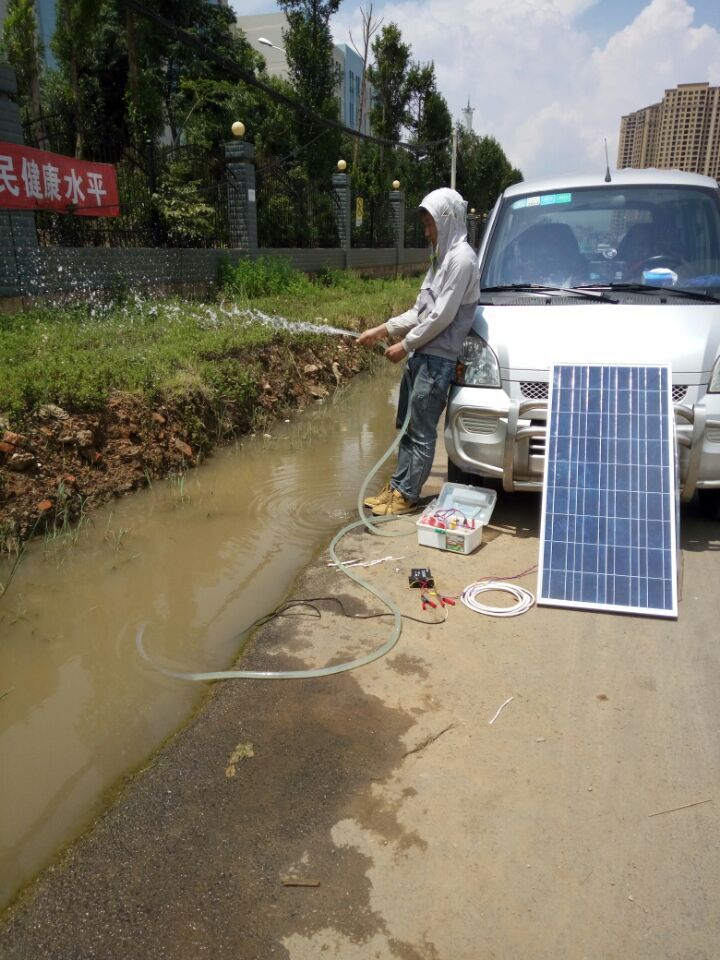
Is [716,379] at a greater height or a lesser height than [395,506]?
greater

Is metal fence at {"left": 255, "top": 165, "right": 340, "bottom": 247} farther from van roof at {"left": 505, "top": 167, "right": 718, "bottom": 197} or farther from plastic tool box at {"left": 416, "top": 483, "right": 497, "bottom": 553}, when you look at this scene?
plastic tool box at {"left": 416, "top": 483, "right": 497, "bottom": 553}

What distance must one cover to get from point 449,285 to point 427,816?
307 centimetres

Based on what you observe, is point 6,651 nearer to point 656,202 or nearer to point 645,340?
point 645,340

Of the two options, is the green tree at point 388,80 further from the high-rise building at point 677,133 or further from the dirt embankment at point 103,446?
the dirt embankment at point 103,446

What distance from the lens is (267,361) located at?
8492 mm

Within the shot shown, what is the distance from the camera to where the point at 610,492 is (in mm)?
3824

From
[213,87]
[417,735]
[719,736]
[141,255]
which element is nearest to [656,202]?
[719,736]

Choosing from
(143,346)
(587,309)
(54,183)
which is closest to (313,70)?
(54,183)

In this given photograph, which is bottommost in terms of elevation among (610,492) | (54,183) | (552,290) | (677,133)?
(610,492)

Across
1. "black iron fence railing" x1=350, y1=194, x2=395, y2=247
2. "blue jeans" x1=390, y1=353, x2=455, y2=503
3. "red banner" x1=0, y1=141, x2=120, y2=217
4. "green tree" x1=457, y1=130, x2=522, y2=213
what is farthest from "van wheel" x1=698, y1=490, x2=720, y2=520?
"green tree" x1=457, y1=130, x2=522, y2=213

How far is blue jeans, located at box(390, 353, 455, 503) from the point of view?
15.0ft

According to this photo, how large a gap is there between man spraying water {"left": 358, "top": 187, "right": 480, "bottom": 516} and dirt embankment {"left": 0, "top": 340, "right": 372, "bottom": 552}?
2193 millimetres

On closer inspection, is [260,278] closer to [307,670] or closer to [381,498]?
[381,498]

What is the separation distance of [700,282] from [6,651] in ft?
15.4
